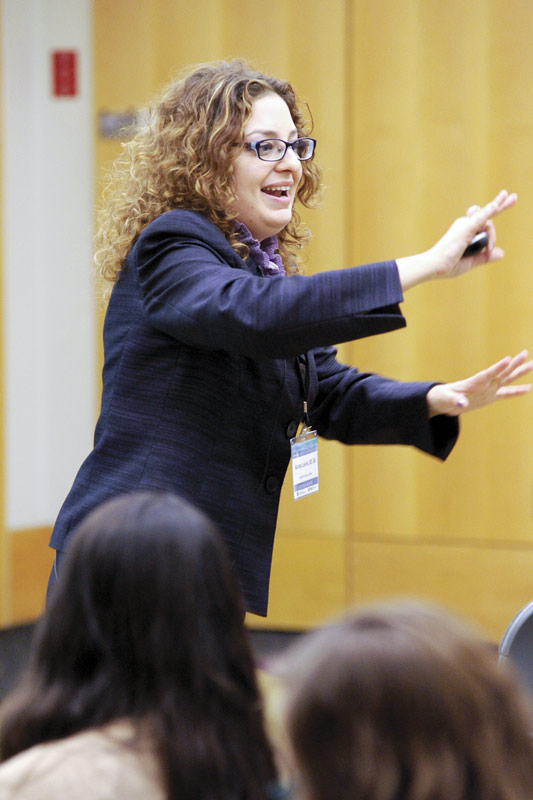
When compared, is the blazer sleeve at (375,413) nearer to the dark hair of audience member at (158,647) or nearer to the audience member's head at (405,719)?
the dark hair of audience member at (158,647)

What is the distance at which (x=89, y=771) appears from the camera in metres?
1.14

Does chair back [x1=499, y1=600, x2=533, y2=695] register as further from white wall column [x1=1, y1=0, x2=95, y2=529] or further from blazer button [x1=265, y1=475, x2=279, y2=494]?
white wall column [x1=1, y1=0, x2=95, y2=529]

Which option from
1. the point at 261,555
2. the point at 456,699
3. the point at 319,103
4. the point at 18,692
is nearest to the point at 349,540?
the point at 319,103

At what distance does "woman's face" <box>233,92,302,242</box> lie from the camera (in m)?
1.97

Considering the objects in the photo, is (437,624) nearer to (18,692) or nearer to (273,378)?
(18,692)

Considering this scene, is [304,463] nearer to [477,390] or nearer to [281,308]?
[477,390]

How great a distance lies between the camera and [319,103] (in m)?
4.45

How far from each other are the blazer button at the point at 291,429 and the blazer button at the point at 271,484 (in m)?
0.08

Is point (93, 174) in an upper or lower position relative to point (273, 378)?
upper

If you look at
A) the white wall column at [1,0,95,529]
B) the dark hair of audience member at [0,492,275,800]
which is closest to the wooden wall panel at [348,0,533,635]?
the white wall column at [1,0,95,529]

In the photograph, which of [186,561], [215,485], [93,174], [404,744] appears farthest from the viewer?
[93,174]

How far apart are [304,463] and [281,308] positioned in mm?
504

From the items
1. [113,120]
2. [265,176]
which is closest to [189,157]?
[265,176]

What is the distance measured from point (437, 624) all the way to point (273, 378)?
0.99 metres
